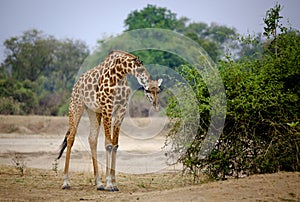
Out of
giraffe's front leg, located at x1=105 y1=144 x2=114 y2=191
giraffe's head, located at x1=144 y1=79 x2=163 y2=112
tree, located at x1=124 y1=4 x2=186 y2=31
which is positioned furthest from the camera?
tree, located at x1=124 y1=4 x2=186 y2=31

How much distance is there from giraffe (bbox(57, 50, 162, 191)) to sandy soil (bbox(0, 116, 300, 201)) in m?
0.69

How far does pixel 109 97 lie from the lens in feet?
32.7

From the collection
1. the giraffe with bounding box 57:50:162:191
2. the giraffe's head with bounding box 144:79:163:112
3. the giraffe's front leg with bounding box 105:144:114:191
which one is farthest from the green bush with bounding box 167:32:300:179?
the giraffe's front leg with bounding box 105:144:114:191

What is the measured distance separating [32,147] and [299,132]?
1192 cm

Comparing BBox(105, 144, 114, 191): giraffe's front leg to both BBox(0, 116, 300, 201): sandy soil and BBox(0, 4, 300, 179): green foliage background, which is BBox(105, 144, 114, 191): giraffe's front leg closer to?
BBox(0, 116, 300, 201): sandy soil

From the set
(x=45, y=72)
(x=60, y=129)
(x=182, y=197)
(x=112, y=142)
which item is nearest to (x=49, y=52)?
(x=45, y=72)

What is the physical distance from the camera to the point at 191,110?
31.0 feet

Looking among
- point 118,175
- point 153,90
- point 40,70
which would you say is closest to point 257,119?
point 153,90

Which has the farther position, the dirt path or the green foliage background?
the green foliage background

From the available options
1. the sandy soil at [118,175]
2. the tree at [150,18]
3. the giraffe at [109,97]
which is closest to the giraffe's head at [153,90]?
the giraffe at [109,97]

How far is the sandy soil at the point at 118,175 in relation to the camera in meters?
A: 7.50

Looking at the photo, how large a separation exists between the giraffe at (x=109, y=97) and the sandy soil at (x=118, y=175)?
694 millimetres

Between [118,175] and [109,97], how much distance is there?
11.1 feet

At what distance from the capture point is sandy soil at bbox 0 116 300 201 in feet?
24.6
